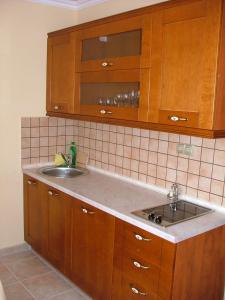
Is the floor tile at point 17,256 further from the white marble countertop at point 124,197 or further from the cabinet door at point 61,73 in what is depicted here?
the cabinet door at point 61,73

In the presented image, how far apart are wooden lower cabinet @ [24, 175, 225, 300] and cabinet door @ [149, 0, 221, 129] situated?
0.72 metres

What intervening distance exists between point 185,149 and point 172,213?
1.57ft

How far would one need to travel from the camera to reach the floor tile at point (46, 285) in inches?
104

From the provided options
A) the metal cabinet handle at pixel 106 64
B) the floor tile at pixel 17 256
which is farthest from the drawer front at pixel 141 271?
the floor tile at pixel 17 256

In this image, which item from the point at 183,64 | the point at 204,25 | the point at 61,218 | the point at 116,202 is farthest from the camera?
the point at 61,218

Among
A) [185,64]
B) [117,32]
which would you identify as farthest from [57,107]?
[185,64]

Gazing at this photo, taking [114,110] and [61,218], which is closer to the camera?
[114,110]

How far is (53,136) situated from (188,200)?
159cm

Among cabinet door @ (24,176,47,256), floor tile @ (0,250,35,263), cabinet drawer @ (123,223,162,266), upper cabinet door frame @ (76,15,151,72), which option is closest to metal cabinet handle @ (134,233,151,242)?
cabinet drawer @ (123,223,162,266)

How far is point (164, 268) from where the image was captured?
1.84m

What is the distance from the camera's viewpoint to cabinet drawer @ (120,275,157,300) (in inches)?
76.5

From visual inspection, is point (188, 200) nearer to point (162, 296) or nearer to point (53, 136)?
point (162, 296)

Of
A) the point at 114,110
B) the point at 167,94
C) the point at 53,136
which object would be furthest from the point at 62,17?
the point at 167,94

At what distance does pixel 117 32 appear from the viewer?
7.65ft
